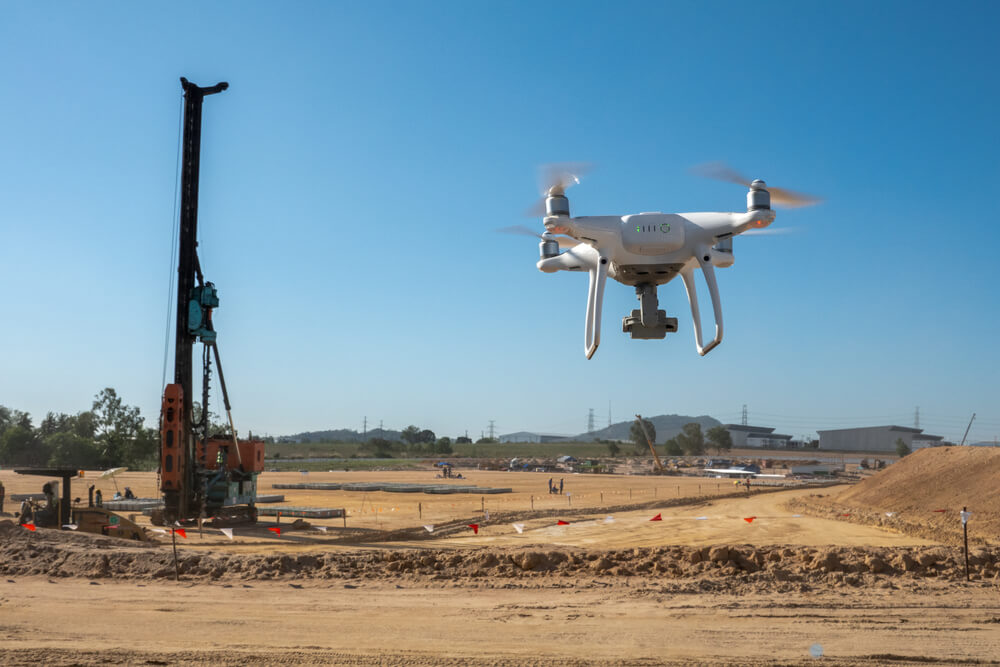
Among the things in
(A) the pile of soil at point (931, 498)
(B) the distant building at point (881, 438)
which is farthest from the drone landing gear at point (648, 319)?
(B) the distant building at point (881, 438)

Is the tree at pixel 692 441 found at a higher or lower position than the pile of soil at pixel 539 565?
lower

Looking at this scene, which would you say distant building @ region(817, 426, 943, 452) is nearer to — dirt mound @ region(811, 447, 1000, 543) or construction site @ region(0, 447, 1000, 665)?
dirt mound @ region(811, 447, 1000, 543)

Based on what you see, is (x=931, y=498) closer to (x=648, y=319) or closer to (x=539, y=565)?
(x=539, y=565)

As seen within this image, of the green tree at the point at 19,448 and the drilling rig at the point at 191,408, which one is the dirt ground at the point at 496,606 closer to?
the drilling rig at the point at 191,408

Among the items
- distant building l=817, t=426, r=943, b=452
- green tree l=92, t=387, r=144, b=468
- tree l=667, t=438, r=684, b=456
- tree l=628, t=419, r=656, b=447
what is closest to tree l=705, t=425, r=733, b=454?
tree l=667, t=438, r=684, b=456

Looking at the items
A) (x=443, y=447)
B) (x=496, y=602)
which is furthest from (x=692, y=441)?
(x=496, y=602)

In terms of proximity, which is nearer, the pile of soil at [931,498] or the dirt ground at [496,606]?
the dirt ground at [496,606]

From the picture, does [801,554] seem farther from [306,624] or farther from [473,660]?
[306,624]
